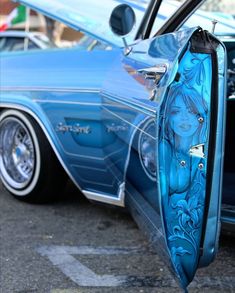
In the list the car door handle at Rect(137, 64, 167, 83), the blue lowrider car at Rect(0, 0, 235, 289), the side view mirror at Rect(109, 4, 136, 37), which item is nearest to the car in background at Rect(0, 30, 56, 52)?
the blue lowrider car at Rect(0, 0, 235, 289)

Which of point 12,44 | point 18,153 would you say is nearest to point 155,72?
point 18,153

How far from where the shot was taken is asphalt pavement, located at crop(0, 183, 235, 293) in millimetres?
3047

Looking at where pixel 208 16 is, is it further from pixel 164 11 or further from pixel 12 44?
pixel 12 44

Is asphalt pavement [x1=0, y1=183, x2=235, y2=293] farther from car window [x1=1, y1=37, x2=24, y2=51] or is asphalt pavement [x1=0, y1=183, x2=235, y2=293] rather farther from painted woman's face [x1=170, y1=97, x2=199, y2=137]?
car window [x1=1, y1=37, x2=24, y2=51]

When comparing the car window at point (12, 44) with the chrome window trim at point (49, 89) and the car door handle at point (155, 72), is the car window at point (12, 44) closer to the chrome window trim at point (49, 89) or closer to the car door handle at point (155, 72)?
the chrome window trim at point (49, 89)

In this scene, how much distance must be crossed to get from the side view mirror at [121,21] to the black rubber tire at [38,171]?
97cm

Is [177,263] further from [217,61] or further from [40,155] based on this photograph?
[40,155]

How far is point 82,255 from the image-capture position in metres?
3.48

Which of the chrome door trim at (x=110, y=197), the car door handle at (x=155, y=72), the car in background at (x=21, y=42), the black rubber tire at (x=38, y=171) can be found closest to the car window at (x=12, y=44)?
the car in background at (x=21, y=42)

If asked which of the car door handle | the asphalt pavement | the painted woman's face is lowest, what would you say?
the asphalt pavement

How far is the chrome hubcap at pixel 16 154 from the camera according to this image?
4.36 m

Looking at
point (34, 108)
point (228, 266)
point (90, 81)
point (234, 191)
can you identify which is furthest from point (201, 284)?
point (34, 108)

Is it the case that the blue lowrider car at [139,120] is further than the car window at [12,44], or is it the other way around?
the car window at [12,44]

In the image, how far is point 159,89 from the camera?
8.16ft
